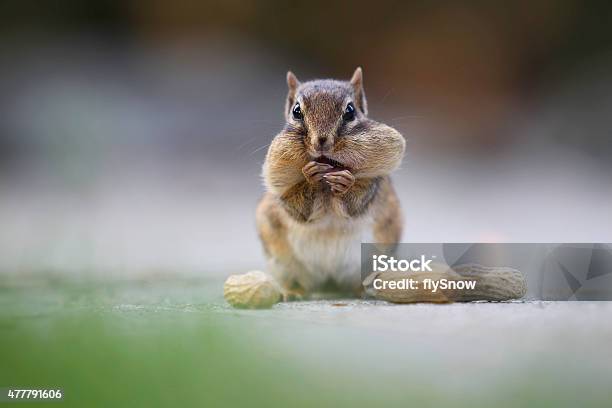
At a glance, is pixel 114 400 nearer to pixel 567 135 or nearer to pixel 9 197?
pixel 9 197

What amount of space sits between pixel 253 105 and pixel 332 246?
1704 mm

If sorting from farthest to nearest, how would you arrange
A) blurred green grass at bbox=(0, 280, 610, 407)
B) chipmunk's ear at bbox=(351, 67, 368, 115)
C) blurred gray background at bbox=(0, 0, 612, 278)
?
blurred gray background at bbox=(0, 0, 612, 278), chipmunk's ear at bbox=(351, 67, 368, 115), blurred green grass at bbox=(0, 280, 610, 407)

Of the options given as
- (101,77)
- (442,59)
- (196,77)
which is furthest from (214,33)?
(442,59)

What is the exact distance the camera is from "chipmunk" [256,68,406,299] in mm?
1212

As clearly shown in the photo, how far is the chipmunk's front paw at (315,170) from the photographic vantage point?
121 centimetres

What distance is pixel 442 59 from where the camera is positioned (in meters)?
2.69

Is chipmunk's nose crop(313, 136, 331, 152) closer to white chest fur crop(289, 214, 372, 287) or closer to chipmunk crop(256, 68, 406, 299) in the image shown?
chipmunk crop(256, 68, 406, 299)

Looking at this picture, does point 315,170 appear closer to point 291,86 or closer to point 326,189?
point 326,189

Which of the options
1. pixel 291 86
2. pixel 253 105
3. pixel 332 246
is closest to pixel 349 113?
pixel 291 86

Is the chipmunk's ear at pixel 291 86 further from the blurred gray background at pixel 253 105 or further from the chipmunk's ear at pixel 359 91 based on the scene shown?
the blurred gray background at pixel 253 105

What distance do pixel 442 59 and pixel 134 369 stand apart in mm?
2066

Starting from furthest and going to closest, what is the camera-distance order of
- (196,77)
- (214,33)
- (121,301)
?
(196,77) → (214,33) → (121,301)

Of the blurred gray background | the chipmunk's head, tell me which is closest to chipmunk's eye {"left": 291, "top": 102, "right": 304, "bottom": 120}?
the chipmunk's head

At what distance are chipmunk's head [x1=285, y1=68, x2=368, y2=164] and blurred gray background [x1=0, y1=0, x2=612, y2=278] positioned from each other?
0.67 meters
